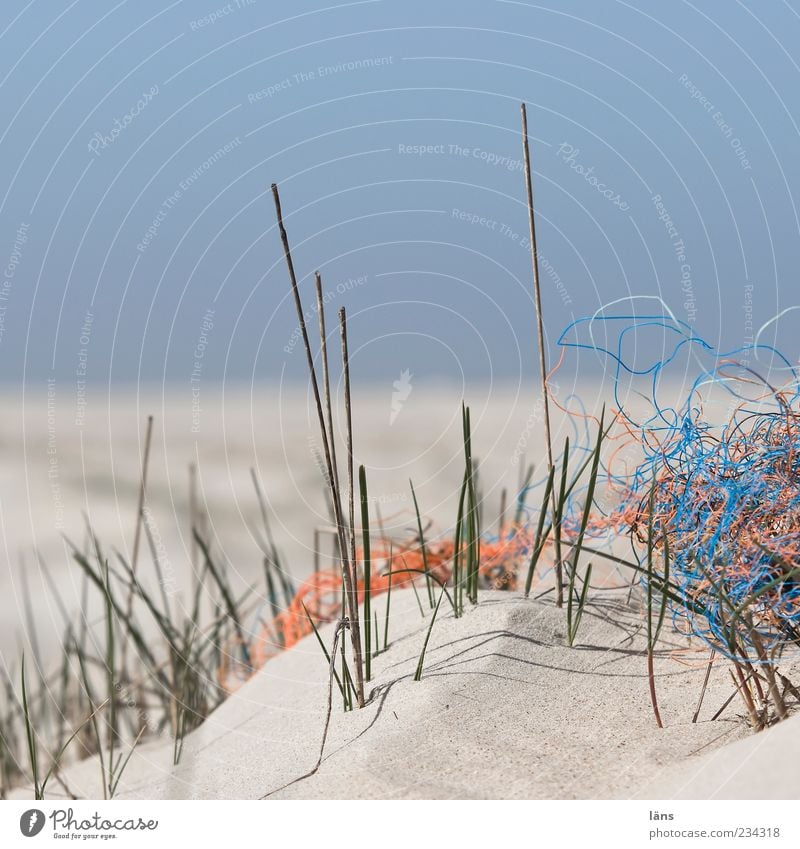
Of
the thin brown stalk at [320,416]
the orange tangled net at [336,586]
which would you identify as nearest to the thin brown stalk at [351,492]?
the thin brown stalk at [320,416]

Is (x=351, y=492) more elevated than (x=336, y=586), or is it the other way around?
(x=351, y=492)

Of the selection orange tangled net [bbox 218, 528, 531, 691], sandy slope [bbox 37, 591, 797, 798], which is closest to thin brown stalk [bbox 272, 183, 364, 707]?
sandy slope [bbox 37, 591, 797, 798]

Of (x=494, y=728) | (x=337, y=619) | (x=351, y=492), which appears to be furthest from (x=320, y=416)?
(x=337, y=619)

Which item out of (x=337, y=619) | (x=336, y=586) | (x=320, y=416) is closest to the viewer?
(x=320, y=416)

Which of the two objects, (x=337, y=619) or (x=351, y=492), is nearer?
(x=351, y=492)

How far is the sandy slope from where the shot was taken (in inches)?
→ 65.4

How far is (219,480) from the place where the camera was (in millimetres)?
6852

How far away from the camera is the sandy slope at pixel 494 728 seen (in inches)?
65.4

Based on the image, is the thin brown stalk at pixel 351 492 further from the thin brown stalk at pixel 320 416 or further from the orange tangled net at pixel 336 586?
the orange tangled net at pixel 336 586

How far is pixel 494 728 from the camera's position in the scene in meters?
1.83

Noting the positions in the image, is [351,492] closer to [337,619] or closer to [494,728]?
[494,728]
